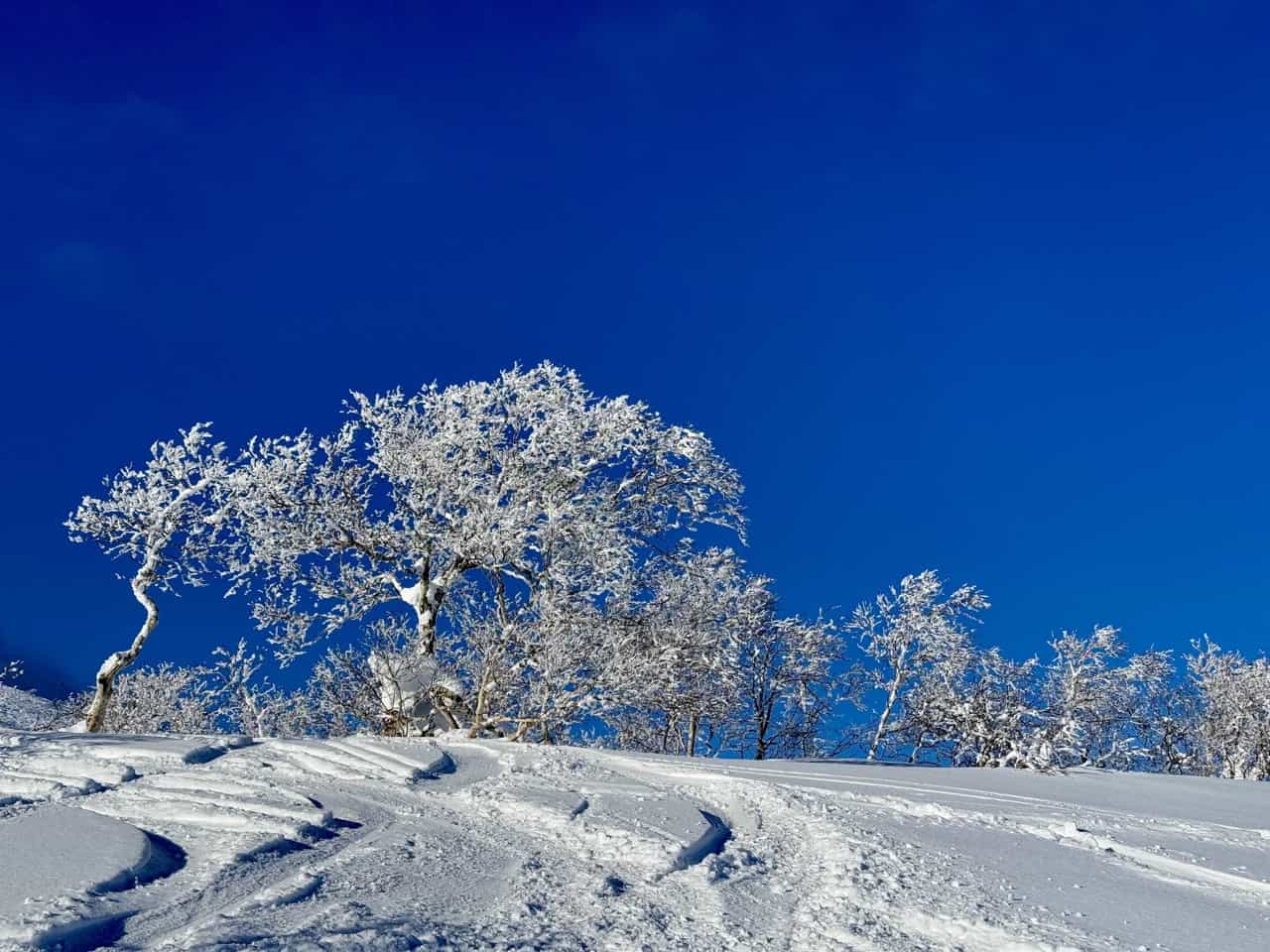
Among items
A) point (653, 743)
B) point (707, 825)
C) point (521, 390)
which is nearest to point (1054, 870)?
point (707, 825)

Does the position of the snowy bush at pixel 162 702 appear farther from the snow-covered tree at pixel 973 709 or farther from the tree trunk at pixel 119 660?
the snow-covered tree at pixel 973 709

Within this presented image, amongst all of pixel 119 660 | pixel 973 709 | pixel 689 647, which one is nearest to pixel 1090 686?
pixel 973 709

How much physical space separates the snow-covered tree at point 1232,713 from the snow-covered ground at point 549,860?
19.1 metres

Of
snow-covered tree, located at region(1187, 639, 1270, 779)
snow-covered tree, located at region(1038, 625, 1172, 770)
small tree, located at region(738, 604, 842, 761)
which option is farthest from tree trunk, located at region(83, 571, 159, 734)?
snow-covered tree, located at region(1187, 639, 1270, 779)

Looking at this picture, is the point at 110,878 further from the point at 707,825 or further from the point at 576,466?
the point at 576,466

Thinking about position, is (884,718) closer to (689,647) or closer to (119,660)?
(689,647)

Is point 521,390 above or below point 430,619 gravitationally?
above

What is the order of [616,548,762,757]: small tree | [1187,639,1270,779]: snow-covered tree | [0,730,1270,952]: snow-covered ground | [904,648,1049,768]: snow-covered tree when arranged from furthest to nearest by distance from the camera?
[1187,639,1270,779]: snow-covered tree, [904,648,1049,768]: snow-covered tree, [616,548,762,757]: small tree, [0,730,1270,952]: snow-covered ground

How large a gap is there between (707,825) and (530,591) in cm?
893

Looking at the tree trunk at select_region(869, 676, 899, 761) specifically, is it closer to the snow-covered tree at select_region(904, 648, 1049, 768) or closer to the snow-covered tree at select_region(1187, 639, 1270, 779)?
the snow-covered tree at select_region(904, 648, 1049, 768)

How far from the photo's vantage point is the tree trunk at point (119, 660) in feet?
36.5

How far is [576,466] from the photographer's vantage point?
15.0m

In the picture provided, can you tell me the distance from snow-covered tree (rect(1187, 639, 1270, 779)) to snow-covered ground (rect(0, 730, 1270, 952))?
19.1 m

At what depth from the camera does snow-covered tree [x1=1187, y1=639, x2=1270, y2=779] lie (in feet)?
77.2
